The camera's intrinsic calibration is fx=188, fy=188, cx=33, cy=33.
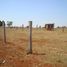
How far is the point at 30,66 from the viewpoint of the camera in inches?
312

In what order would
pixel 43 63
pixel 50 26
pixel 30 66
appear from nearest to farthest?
pixel 30 66 < pixel 43 63 < pixel 50 26

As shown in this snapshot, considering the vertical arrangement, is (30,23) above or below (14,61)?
above

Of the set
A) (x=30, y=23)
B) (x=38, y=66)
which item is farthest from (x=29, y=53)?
(x=38, y=66)

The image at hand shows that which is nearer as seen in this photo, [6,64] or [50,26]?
→ [6,64]

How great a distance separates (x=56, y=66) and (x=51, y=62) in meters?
0.68

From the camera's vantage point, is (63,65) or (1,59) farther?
(1,59)

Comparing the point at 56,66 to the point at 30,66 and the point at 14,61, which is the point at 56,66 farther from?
the point at 14,61

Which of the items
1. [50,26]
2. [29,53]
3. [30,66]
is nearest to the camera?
[30,66]

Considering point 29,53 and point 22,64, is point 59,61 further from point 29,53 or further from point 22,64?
point 29,53

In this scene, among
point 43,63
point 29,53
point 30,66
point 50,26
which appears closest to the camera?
point 30,66

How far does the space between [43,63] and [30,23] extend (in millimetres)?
3312

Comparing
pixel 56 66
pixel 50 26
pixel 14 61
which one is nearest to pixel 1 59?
pixel 14 61

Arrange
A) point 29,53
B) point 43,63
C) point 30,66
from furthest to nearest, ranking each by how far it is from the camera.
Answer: point 29,53 < point 43,63 < point 30,66

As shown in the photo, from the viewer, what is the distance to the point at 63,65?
829 cm
